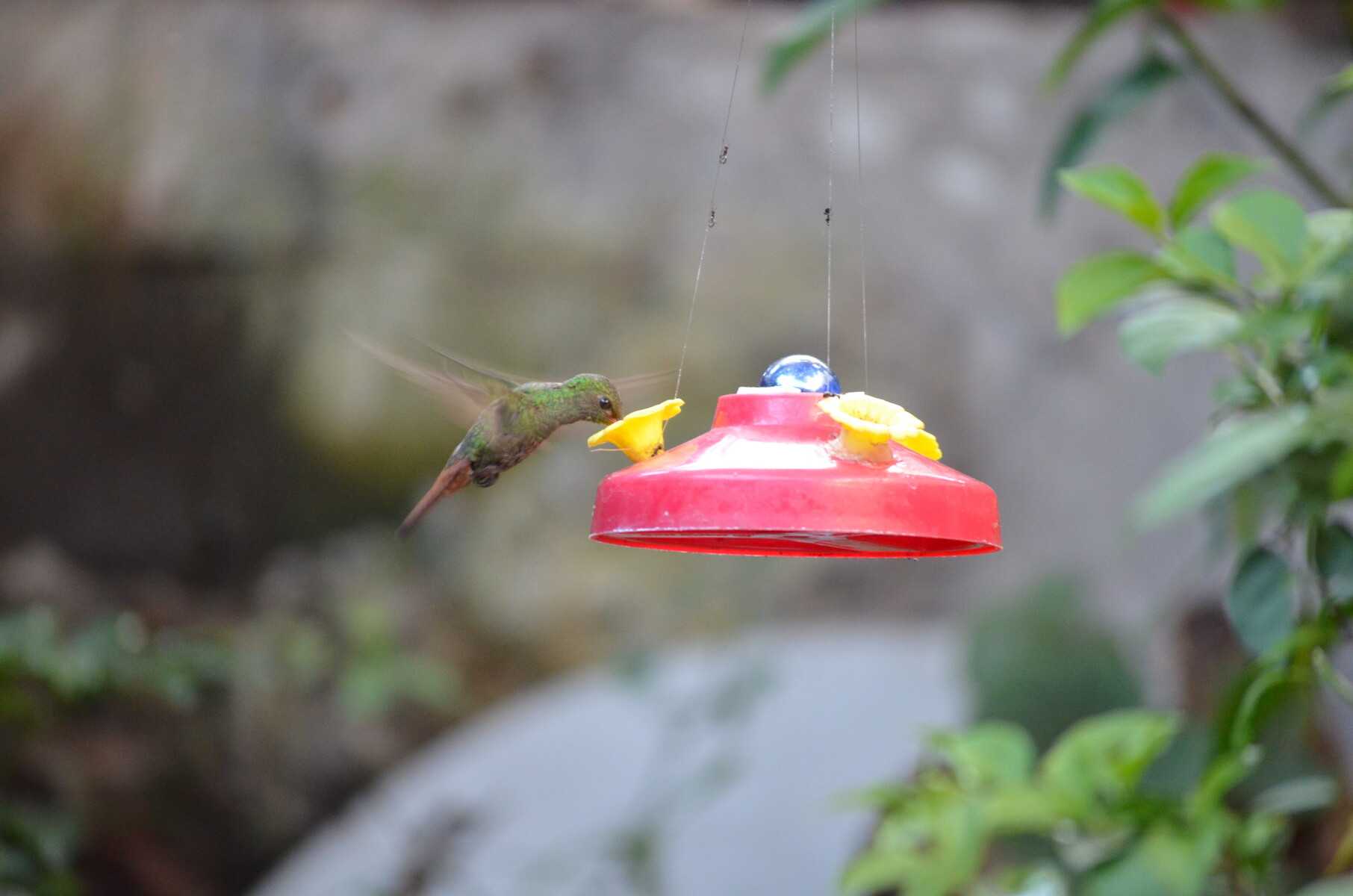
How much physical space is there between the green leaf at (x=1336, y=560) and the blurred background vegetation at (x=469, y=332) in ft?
7.83

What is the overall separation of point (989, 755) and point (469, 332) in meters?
2.67

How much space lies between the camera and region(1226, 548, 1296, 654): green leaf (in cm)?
151

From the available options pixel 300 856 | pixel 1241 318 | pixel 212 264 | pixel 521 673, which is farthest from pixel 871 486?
pixel 212 264

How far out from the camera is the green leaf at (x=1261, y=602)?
1507mm

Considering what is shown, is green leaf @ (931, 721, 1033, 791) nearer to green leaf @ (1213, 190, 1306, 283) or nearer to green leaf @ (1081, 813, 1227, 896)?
green leaf @ (1081, 813, 1227, 896)

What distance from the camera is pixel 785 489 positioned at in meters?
1.13

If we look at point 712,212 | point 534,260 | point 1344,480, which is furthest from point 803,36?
point 534,260

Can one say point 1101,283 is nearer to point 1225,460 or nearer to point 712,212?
point 1225,460

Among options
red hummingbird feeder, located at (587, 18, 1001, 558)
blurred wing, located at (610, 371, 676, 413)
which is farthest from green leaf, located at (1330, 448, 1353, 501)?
blurred wing, located at (610, 371, 676, 413)

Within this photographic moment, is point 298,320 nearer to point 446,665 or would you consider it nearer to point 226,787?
point 446,665

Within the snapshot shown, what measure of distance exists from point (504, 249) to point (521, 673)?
1335mm

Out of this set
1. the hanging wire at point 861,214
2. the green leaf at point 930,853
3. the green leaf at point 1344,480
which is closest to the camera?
the green leaf at point 1344,480

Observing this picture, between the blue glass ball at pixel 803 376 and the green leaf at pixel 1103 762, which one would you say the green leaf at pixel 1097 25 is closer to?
the blue glass ball at pixel 803 376

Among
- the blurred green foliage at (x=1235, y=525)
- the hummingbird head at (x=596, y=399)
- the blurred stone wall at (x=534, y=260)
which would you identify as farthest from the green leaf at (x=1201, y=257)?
the blurred stone wall at (x=534, y=260)
